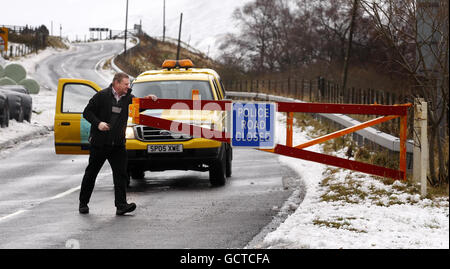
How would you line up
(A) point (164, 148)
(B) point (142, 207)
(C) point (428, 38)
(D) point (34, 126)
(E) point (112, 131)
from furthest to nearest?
(D) point (34, 126) → (A) point (164, 148) → (B) point (142, 207) → (C) point (428, 38) → (E) point (112, 131)

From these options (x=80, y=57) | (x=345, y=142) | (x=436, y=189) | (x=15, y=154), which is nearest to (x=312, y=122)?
(x=345, y=142)

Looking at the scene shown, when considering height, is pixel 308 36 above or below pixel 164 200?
above

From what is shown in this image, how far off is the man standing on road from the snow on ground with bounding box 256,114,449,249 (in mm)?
2182

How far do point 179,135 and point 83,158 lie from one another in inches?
243

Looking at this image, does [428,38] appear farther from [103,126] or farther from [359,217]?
[103,126]

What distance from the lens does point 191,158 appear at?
12.0m

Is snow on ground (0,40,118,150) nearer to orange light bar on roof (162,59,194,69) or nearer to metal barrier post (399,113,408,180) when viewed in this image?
orange light bar on roof (162,59,194,69)

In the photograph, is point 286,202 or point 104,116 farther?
point 286,202

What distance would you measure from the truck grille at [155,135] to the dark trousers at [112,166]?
233cm

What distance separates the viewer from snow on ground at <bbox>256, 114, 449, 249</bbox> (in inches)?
284

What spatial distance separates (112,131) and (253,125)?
66.6 inches

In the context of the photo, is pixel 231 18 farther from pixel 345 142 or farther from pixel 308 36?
pixel 345 142

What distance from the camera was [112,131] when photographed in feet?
31.3

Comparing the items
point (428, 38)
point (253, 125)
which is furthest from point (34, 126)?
point (428, 38)
